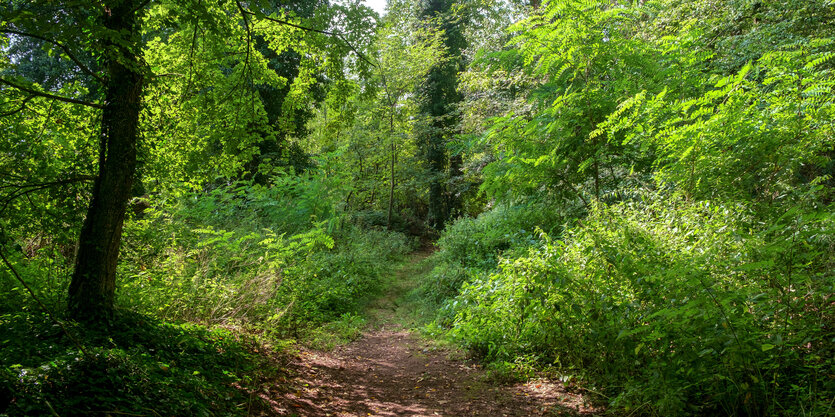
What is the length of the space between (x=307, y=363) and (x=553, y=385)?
3.18 meters

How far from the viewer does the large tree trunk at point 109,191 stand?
3547 millimetres

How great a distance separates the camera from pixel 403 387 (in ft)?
16.5

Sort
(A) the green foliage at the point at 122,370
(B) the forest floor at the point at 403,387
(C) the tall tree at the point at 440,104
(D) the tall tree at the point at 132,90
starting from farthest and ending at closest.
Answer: (C) the tall tree at the point at 440,104 → (B) the forest floor at the point at 403,387 → (D) the tall tree at the point at 132,90 → (A) the green foliage at the point at 122,370

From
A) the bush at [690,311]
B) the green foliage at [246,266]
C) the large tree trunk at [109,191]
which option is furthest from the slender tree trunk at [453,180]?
the large tree trunk at [109,191]

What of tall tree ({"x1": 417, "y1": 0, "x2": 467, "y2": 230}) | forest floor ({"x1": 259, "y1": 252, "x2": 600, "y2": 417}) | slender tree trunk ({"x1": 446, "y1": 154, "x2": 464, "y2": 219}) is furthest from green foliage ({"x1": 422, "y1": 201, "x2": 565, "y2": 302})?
tall tree ({"x1": 417, "y1": 0, "x2": 467, "y2": 230})

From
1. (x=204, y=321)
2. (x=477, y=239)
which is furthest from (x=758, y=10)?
(x=204, y=321)

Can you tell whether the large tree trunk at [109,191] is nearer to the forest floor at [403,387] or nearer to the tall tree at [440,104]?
the forest floor at [403,387]

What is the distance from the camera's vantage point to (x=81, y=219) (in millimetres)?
3928

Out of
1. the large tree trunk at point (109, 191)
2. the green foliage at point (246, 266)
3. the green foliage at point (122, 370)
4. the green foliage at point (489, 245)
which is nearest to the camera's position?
the green foliage at point (122, 370)

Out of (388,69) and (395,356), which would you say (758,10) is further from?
(388,69)

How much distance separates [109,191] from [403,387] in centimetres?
377

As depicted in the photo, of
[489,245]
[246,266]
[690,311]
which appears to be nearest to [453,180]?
[489,245]

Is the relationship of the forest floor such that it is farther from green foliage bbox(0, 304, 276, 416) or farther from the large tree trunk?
the large tree trunk

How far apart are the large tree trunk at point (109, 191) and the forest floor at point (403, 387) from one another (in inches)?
70.0
